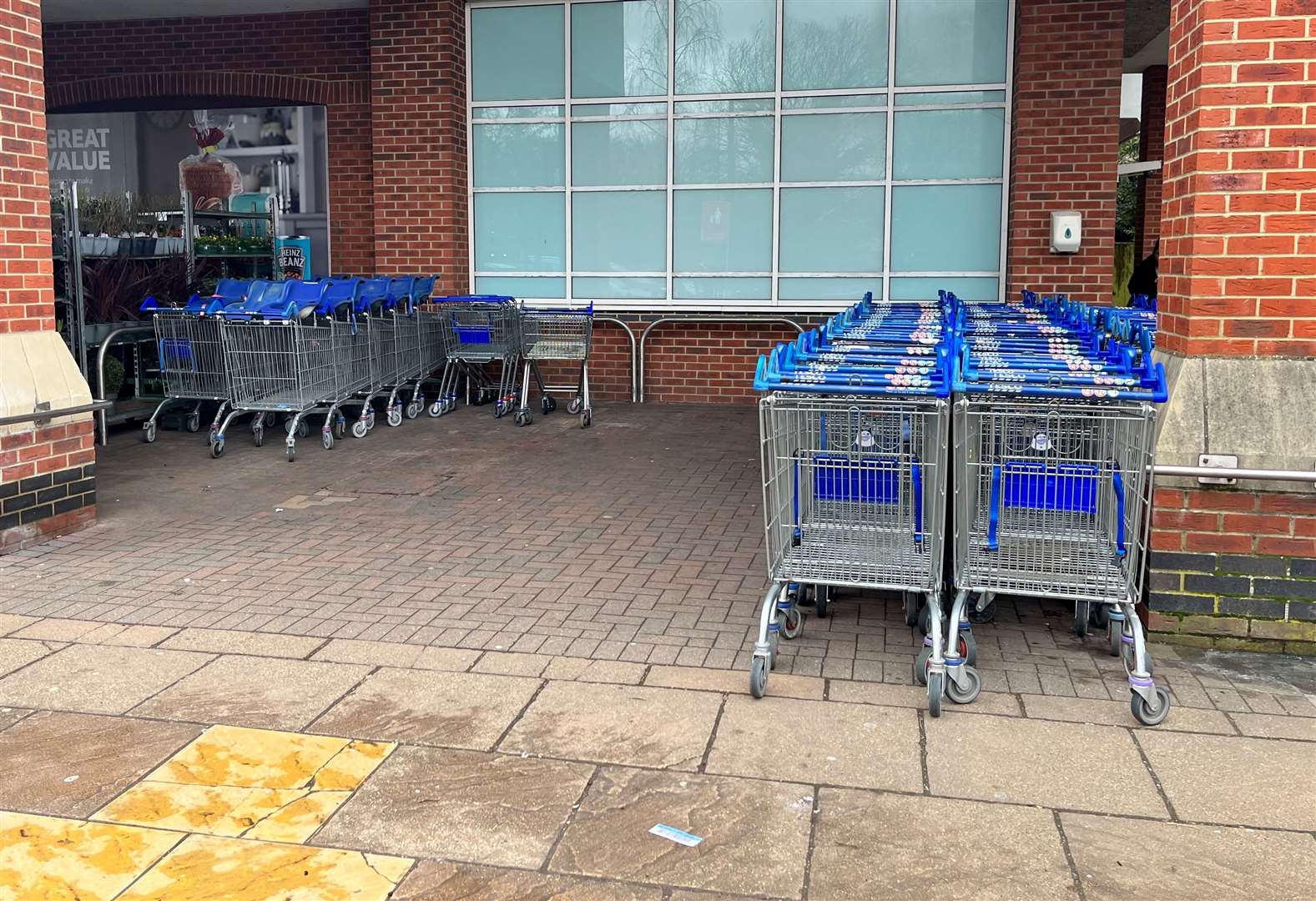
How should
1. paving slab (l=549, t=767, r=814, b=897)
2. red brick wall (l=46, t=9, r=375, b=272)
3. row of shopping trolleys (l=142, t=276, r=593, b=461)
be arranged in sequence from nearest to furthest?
1. paving slab (l=549, t=767, r=814, b=897)
2. row of shopping trolleys (l=142, t=276, r=593, b=461)
3. red brick wall (l=46, t=9, r=375, b=272)

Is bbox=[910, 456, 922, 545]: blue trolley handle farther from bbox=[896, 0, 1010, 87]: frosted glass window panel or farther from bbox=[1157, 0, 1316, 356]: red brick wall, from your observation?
bbox=[896, 0, 1010, 87]: frosted glass window panel

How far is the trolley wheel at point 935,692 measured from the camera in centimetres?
405

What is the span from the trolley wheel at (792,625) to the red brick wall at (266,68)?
963 centimetres

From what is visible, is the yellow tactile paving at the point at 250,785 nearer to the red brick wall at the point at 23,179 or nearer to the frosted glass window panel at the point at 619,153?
the red brick wall at the point at 23,179

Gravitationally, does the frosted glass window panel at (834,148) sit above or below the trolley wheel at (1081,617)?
above

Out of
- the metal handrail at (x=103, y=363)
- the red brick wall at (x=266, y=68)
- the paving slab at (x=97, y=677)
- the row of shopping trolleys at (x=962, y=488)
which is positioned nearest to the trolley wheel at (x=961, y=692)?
the row of shopping trolleys at (x=962, y=488)

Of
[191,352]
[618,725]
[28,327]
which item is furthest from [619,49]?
[618,725]

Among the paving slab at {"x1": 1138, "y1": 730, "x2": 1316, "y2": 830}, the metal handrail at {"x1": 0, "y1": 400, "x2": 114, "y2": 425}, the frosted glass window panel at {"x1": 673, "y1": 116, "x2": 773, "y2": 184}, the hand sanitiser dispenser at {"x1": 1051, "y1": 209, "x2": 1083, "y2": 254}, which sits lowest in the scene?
the paving slab at {"x1": 1138, "y1": 730, "x2": 1316, "y2": 830}

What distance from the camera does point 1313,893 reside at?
2.97 metres

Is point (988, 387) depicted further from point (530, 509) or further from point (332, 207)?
point (332, 207)

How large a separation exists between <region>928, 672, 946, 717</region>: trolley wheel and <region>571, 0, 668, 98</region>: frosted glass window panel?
9331 mm

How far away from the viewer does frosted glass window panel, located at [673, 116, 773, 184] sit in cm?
1202

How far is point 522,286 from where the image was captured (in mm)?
12914

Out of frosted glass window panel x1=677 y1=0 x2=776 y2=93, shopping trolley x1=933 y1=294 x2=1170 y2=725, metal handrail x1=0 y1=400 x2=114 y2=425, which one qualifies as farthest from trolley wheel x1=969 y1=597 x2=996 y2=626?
frosted glass window panel x1=677 y1=0 x2=776 y2=93
